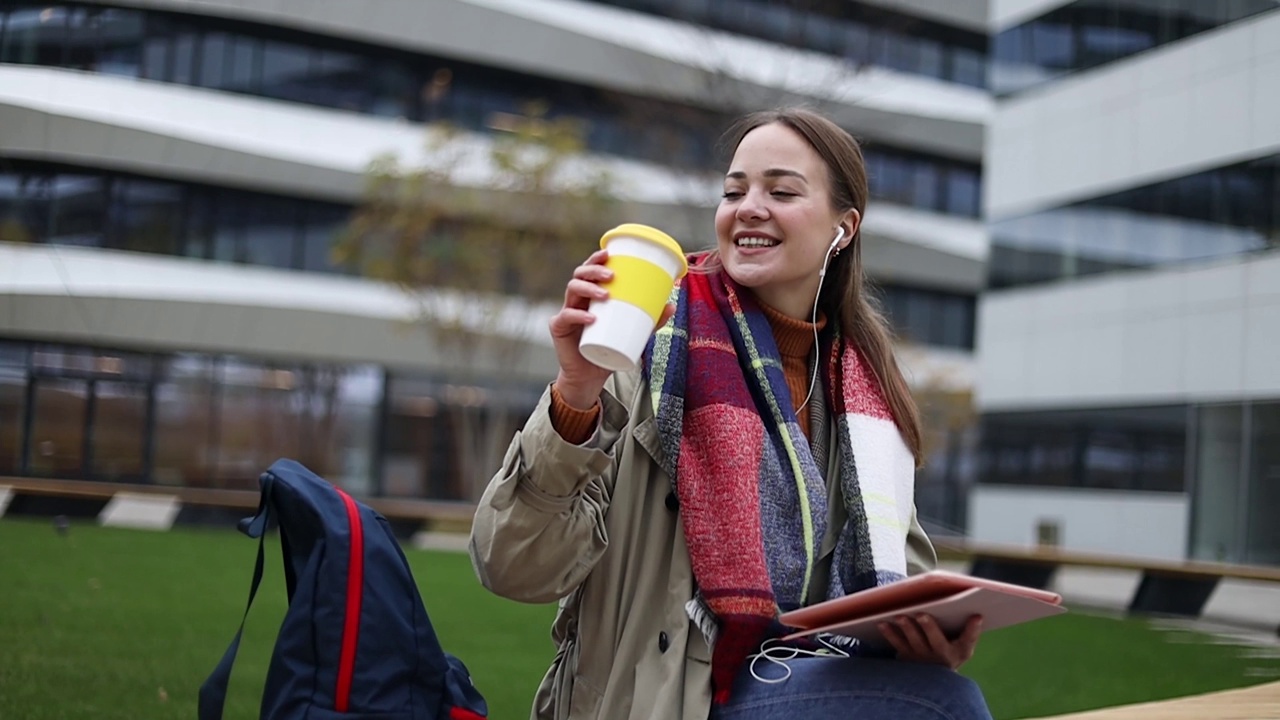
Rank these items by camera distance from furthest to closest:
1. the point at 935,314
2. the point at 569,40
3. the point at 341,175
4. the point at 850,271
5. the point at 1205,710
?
→ 1. the point at 935,314
2. the point at 569,40
3. the point at 341,175
4. the point at 1205,710
5. the point at 850,271

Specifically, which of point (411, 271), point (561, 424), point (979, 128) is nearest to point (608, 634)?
point (561, 424)

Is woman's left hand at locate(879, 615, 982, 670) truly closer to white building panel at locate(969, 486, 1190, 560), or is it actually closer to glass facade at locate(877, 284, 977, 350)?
white building panel at locate(969, 486, 1190, 560)

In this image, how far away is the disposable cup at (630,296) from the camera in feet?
5.91

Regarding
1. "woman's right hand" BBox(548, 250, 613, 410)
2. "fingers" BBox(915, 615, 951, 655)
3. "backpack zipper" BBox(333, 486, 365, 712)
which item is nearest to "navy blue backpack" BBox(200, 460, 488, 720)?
"backpack zipper" BBox(333, 486, 365, 712)

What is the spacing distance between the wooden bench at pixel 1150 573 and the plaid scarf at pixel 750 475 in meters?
8.06

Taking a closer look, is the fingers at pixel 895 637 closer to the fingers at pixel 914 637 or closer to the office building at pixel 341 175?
the fingers at pixel 914 637

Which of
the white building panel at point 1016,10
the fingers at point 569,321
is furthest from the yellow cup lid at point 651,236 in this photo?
the white building panel at point 1016,10

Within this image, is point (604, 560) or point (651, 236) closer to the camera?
point (651, 236)

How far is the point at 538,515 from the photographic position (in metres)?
2.05

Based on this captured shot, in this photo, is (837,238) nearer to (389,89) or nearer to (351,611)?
(351,611)

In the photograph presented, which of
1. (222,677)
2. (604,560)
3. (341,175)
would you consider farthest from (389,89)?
(222,677)

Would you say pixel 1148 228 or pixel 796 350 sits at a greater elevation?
pixel 1148 228

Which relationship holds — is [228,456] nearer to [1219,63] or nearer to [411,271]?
[411,271]

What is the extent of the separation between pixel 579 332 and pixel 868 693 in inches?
28.3
